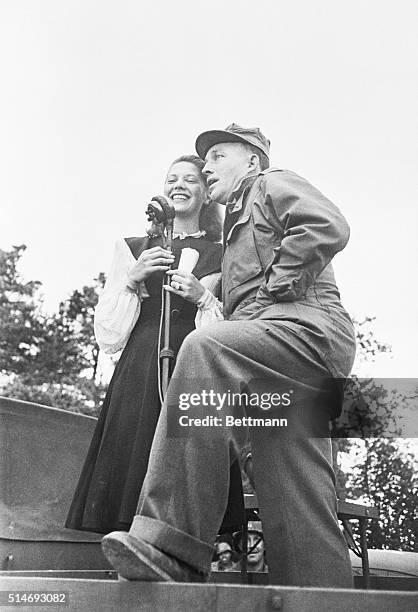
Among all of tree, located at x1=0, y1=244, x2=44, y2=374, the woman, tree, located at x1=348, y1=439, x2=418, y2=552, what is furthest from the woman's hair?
tree, located at x1=348, y1=439, x2=418, y2=552

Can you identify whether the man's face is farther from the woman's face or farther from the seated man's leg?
the seated man's leg

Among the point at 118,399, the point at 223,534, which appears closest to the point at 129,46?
the point at 118,399

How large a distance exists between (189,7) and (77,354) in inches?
68.9

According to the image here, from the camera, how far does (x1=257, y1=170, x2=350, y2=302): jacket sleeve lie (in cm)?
342

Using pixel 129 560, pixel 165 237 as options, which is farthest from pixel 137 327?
pixel 129 560

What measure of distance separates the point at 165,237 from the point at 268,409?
107 cm

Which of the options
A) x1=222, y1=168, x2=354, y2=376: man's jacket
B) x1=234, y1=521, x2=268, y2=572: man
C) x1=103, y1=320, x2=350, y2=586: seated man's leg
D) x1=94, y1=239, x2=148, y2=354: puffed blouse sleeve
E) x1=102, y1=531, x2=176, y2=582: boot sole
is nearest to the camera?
x1=102, y1=531, x2=176, y2=582: boot sole

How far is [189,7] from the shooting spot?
4.14 m

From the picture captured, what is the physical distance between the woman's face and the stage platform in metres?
1.80

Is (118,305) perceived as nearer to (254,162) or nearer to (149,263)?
(149,263)

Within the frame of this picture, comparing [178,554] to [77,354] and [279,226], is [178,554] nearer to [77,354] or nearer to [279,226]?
[279,226]

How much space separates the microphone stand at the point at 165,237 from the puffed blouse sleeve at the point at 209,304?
16 centimetres

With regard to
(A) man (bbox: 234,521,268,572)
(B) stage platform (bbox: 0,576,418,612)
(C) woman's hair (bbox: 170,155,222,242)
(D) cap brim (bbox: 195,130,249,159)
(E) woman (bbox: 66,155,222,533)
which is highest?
(D) cap brim (bbox: 195,130,249,159)

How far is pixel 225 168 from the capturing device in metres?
3.85
